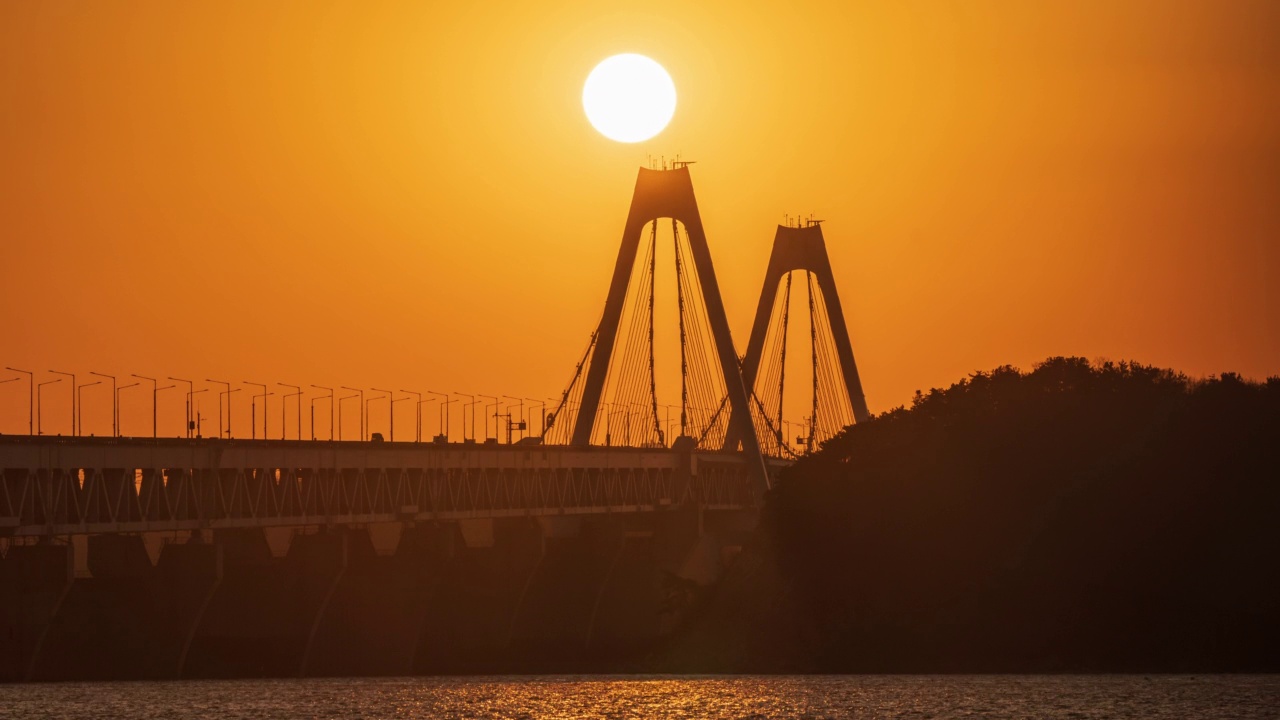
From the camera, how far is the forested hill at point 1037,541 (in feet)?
373

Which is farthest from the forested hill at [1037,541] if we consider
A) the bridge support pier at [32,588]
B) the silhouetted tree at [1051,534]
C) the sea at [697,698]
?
the bridge support pier at [32,588]

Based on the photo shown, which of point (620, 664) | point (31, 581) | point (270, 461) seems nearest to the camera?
point (31, 581)

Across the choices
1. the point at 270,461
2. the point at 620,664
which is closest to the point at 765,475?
the point at 620,664

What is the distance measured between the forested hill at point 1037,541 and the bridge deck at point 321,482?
56.8ft

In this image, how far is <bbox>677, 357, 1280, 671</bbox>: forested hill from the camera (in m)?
114

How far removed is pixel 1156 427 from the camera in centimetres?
12300

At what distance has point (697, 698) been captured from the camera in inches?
4134

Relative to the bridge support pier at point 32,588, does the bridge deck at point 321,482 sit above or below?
above

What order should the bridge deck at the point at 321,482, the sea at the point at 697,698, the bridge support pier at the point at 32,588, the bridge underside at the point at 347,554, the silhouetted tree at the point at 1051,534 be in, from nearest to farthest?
the sea at the point at 697,698 → the bridge deck at the point at 321,482 → the bridge support pier at the point at 32,588 → the bridge underside at the point at 347,554 → the silhouetted tree at the point at 1051,534

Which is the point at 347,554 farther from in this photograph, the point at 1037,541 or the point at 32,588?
the point at 1037,541

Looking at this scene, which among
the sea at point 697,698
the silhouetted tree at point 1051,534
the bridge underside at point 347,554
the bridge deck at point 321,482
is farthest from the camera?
the silhouetted tree at point 1051,534

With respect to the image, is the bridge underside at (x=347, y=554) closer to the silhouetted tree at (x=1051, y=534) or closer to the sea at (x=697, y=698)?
the sea at (x=697, y=698)

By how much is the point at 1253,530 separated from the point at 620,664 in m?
34.4

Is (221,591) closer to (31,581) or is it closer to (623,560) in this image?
(31,581)
